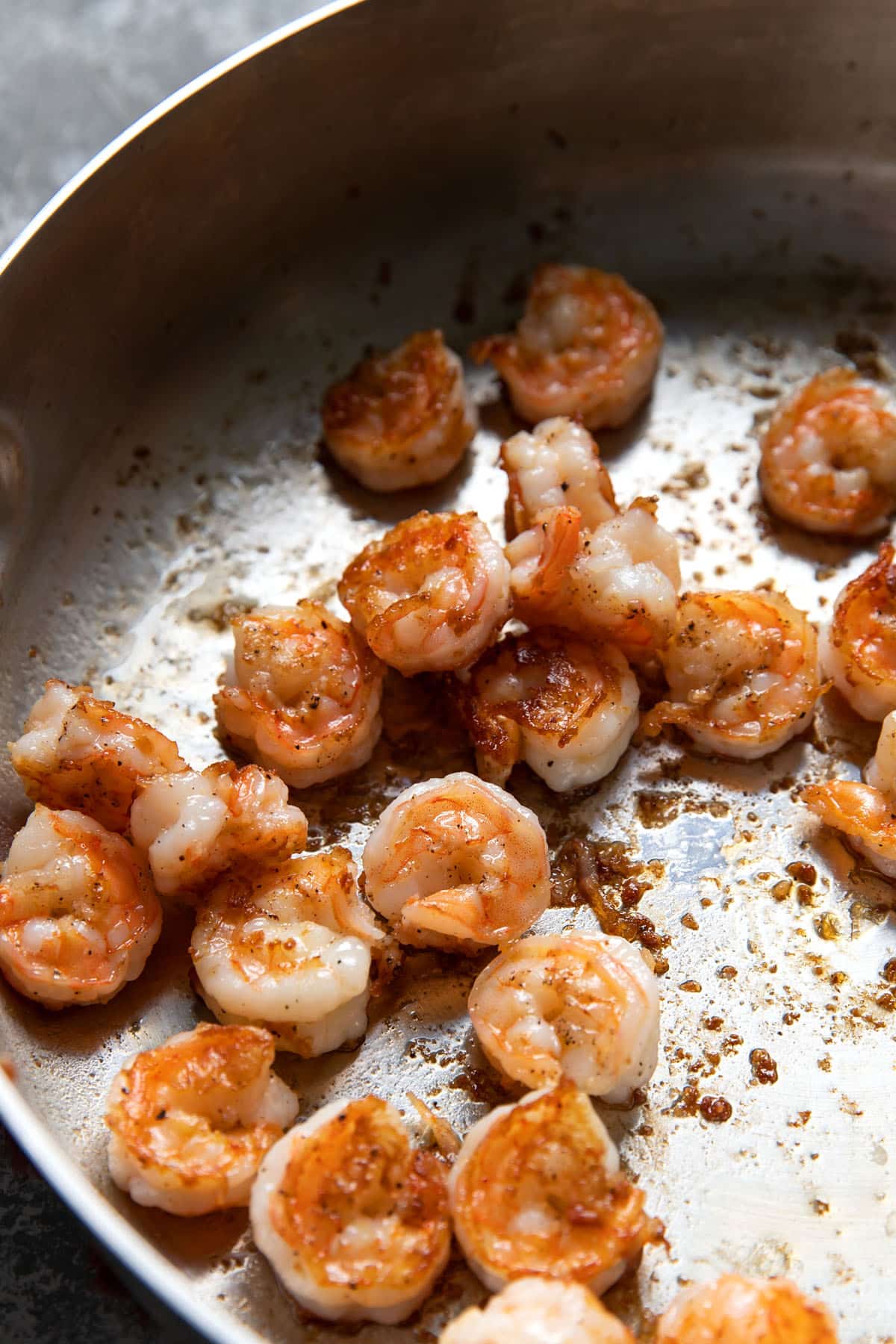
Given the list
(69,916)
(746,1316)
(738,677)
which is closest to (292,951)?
(69,916)

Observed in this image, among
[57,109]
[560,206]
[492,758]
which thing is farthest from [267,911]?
[57,109]

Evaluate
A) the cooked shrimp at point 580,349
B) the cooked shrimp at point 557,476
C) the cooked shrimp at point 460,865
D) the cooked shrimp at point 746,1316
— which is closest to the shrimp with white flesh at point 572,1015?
the cooked shrimp at point 460,865

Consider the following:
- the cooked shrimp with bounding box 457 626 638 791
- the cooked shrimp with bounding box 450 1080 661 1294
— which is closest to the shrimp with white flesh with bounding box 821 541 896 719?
the cooked shrimp with bounding box 457 626 638 791

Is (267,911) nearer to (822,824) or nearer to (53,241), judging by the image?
(822,824)

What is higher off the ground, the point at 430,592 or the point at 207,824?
the point at 430,592

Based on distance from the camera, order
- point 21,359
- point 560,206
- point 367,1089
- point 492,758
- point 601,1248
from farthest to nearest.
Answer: point 560,206 → point 21,359 → point 492,758 → point 367,1089 → point 601,1248

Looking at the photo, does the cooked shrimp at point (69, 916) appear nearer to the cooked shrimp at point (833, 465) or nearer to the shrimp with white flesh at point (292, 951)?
the shrimp with white flesh at point (292, 951)

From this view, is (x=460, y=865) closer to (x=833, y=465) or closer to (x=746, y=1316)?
(x=746, y=1316)
